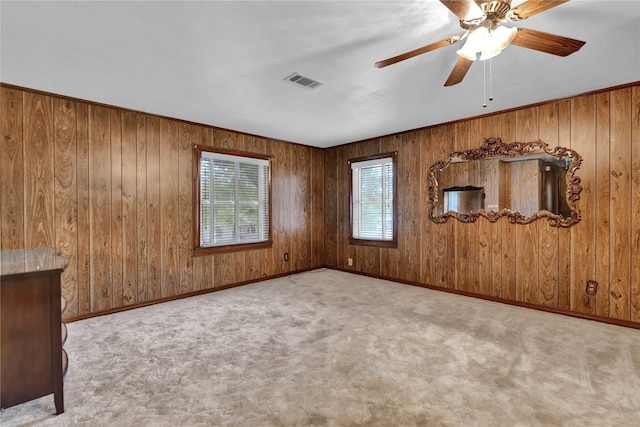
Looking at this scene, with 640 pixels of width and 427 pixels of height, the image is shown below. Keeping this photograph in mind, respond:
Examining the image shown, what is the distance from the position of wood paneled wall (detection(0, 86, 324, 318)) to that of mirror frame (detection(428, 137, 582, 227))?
3034mm

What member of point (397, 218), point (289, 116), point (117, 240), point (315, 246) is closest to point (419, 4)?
point (289, 116)

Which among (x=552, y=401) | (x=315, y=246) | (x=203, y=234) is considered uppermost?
(x=203, y=234)

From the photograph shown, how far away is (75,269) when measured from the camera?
10.8 ft

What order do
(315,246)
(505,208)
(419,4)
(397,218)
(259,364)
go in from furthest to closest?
(315,246) → (397,218) → (505,208) → (259,364) → (419,4)

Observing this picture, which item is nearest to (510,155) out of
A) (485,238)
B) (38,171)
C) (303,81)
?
(485,238)

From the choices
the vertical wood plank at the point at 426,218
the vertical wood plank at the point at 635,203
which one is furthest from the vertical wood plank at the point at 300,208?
the vertical wood plank at the point at 635,203

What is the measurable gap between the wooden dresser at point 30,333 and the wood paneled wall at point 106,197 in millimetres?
1619

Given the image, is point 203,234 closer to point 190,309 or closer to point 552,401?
point 190,309

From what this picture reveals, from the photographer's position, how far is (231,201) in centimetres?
468

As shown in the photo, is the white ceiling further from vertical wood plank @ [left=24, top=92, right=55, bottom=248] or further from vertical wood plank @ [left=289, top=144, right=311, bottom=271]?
vertical wood plank @ [left=289, top=144, right=311, bottom=271]

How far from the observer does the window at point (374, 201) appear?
16.6 ft

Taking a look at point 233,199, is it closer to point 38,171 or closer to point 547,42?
point 38,171

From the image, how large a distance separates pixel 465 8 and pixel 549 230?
3.02 m

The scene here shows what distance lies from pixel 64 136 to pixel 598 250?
5837mm
